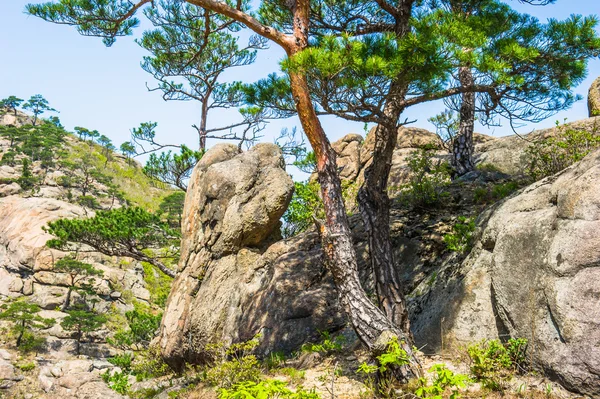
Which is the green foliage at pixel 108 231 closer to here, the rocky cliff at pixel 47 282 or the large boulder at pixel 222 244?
Result: the large boulder at pixel 222 244

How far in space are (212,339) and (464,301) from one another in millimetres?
5369

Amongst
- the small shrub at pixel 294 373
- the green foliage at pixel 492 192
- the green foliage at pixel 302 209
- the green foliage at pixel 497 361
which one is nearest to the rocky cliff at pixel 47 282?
the green foliage at pixel 302 209

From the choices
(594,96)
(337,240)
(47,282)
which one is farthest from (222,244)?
(47,282)

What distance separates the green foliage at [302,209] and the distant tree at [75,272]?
71.1 ft

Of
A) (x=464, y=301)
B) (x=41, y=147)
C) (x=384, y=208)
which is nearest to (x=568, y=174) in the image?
(x=464, y=301)

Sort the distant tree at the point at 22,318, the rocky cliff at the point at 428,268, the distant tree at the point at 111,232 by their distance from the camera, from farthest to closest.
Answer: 1. the distant tree at the point at 22,318
2. the distant tree at the point at 111,232
3. the rocky cliff at the point at 428,268

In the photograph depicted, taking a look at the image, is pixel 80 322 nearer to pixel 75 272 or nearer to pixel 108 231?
pixel 75 272

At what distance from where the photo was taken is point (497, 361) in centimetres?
435

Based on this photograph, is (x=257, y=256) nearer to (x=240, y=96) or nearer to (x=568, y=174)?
(x=568, y=174)

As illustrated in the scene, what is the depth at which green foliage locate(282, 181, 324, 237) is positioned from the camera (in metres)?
11.7

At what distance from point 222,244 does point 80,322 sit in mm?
20899

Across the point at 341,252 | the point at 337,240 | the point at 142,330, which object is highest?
the point at 337,240

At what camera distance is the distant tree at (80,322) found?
86.1ft

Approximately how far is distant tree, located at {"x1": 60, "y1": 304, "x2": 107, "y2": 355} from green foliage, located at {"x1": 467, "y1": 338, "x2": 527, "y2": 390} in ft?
88.0
